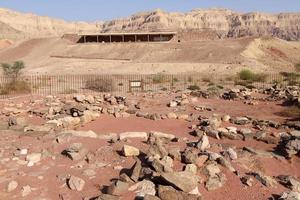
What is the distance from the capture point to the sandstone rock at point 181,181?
7.68 metres

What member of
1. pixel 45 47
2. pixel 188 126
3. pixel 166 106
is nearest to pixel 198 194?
pixel 188 126

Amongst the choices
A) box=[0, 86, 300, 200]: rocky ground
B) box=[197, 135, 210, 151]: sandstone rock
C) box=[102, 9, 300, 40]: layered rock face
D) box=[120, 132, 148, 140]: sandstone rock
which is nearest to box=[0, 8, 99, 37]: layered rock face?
box=[102, 9, 300, 40]: layered rock face

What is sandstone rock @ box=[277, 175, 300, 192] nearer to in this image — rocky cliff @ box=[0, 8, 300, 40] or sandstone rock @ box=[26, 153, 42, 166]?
sandstone rock @ box=[26, 153, 42, 166]

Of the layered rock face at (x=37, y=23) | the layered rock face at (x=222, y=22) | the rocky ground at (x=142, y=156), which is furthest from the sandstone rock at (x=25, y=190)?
the layered rock face at (x=37, y=23)

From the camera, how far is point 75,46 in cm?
6112

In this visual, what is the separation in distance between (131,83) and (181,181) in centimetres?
1779

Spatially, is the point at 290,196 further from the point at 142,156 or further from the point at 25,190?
the point at 25,190

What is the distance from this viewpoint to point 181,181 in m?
7.75

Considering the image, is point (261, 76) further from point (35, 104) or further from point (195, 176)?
point (195, 176)

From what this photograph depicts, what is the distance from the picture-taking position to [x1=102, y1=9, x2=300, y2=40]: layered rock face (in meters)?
139

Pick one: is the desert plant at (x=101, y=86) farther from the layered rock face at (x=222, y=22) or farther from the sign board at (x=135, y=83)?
the layered rock face at (x=222, y=22)

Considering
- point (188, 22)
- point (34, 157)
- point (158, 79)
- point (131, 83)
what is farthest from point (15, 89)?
point (188, 22)

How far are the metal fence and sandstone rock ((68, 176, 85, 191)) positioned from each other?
16.3m

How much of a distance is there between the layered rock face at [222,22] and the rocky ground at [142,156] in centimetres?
11987
